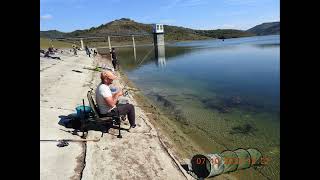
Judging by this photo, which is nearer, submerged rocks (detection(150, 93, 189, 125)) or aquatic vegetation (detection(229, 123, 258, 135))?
aquatic vegetation (detection(229, 123, 258, 135))

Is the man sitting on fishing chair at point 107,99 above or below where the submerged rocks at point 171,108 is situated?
above

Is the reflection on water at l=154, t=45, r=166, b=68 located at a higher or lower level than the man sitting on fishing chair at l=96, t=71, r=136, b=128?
higher

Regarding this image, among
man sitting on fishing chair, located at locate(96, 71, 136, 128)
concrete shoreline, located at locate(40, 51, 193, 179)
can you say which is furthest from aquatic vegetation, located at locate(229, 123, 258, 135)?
man sitting on fishing chair, located at locate(96, 71, 136, 128)

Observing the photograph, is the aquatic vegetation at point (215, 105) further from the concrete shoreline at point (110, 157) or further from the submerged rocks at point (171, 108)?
the concrete shoreline at point (110, 157)

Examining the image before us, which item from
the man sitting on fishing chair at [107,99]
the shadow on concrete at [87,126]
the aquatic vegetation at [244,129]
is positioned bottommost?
the aquatic vegetation at [244,129]

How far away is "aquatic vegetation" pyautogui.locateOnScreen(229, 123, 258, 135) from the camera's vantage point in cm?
1303

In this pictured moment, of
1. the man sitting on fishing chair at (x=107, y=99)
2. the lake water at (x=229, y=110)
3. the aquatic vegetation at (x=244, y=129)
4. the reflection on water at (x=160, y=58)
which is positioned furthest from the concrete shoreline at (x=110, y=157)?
the reflection on water at (x=160, y=58)

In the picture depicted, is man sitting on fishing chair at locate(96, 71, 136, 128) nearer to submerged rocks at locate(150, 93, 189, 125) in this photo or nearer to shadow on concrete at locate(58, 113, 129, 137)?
shadow on concrete at locate(58, 113, 129, 137)

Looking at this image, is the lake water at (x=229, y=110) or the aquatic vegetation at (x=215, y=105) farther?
the aquatic vegetation at (x=215, y=105)

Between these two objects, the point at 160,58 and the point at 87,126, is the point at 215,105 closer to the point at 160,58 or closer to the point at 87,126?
the point at 87,126

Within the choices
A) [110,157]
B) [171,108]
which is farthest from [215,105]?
[110,157]

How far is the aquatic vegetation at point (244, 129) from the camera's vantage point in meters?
13.0
